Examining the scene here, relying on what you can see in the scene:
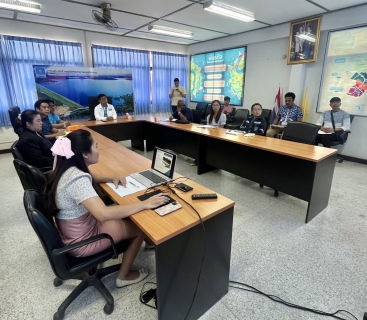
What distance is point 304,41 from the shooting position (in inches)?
169

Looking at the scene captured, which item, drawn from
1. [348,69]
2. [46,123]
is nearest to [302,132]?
[348,69]

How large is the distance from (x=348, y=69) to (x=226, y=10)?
2469 mm

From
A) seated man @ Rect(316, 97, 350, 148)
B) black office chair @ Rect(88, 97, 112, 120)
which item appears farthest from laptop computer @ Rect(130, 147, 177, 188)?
black office chair @ Rect(88, 97, 112, 120)

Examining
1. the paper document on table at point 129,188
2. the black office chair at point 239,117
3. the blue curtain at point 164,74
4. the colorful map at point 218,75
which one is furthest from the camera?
the blue curtain at point 164,74

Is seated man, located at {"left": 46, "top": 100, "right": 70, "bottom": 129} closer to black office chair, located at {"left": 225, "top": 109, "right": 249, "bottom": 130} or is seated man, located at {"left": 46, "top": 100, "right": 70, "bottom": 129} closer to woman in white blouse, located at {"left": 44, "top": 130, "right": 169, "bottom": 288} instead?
woman in white blouse, located at {"left": 44, "top": 130, "right": 169, "bottom": 288}

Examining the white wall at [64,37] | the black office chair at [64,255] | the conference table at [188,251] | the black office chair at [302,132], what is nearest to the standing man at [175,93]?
the white wall at [64,37]

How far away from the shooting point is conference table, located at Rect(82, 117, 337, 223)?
2283mm

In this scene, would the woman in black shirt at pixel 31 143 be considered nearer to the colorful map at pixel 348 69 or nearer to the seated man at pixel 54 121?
the seated man at pixel 54 121

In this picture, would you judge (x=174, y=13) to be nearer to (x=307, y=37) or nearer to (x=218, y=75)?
(x=307, y=37)

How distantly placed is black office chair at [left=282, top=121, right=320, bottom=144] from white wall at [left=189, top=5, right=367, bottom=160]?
1951mm

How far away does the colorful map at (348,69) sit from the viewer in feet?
12.5

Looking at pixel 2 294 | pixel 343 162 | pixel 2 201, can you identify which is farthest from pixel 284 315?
pixel 343 162

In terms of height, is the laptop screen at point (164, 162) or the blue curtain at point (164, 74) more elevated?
the blue curtain at point (164, 74)

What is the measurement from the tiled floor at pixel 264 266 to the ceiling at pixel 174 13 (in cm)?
313
